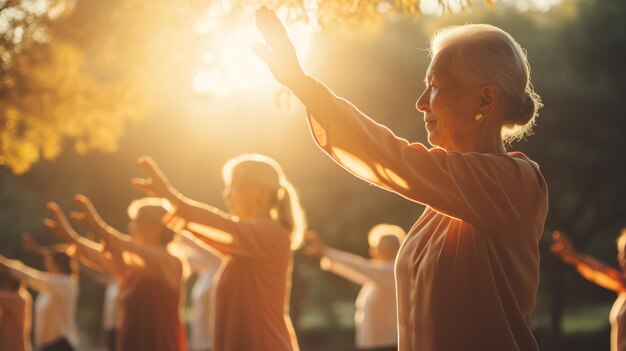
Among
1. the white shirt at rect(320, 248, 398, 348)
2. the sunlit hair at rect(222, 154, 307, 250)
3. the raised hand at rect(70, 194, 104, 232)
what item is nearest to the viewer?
the raised hand at rect(70, 194, 104, 232)

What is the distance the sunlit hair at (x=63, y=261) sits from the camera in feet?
40.8

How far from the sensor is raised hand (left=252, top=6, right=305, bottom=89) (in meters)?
2.26

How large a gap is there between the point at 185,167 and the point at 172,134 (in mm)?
1080

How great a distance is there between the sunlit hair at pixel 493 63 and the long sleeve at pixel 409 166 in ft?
0.88

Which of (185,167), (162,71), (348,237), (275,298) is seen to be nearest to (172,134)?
(185,167)

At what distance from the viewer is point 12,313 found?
9016mm

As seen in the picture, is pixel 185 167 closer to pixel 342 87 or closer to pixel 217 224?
pixel 342 87

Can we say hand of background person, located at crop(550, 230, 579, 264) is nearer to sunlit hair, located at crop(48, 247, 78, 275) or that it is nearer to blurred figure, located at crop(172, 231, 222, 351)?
blurred figure, located at crop(172, 231, 222, 351)

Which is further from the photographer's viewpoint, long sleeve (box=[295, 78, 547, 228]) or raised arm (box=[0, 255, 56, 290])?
raised arm (box=[0, 255, 56, 290])

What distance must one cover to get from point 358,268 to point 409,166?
25.0 ft

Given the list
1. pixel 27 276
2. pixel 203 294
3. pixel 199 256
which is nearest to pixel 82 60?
pixel 27 276

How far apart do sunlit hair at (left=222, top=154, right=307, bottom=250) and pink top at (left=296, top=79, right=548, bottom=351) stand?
11.4 ft

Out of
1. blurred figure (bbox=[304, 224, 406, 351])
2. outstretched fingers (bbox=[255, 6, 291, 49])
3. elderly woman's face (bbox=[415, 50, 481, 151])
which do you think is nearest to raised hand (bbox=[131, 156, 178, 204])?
elderly woman's face (bbox=[415, 50, 481, 151])

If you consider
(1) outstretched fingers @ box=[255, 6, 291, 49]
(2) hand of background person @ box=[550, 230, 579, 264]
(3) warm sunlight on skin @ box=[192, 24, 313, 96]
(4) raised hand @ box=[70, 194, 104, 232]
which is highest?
(3) warm sunlight on skin @ box=[192, 24, 313, 96]
